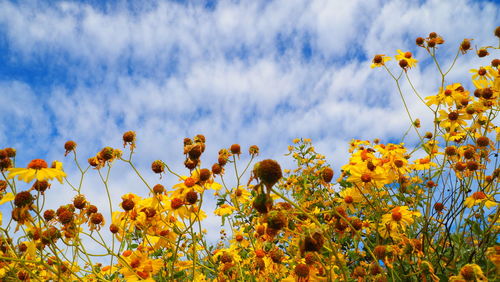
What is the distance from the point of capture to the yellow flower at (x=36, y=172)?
6.80ft

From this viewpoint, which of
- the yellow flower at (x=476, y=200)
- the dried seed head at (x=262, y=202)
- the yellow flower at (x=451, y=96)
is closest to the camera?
the dried seed head at (x=262, y=202)

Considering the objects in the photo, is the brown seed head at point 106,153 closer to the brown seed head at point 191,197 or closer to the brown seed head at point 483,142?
the brown seed head at point 191,197

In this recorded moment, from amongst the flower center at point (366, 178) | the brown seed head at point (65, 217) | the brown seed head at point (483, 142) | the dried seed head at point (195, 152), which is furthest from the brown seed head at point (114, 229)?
the brown seed head at point (483, 142)

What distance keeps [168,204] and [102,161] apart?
62cm

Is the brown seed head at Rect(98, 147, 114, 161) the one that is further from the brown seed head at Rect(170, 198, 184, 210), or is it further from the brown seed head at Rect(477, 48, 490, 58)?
the brown seed head at Rect(477, 48, 490, 58)

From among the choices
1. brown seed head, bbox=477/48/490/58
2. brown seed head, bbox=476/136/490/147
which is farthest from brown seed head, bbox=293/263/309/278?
brown seed head, bbox=477/48/490/58

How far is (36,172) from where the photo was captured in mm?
2164

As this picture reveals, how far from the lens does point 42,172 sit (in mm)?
2164

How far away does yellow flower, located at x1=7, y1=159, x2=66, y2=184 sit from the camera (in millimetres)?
2072

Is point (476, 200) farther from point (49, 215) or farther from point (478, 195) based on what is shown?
point (49, 215)

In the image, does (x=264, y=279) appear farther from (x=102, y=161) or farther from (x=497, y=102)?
(x=497, y=102)

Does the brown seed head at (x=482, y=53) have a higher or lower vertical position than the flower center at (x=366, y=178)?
higher

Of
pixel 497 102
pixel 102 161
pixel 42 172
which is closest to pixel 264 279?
pixel 102 161

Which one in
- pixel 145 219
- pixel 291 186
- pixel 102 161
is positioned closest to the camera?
pixel 145 219
